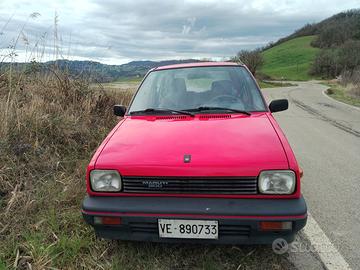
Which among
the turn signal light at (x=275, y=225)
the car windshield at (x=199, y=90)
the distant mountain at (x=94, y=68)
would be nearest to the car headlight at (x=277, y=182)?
the turn signal light at (x=275, y=225)

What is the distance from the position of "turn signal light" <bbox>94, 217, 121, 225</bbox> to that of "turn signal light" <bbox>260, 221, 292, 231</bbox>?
107cm

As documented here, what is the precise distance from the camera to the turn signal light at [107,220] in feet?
9.52

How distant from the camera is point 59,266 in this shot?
3.00 meters

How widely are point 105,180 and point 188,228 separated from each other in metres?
0.76

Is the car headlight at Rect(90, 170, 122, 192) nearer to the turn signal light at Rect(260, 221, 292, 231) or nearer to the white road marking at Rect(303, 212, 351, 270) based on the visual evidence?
the turn signal light at Rect(260, 221, 292, 231)

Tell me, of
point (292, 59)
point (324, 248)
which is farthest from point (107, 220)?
point (292, 59)

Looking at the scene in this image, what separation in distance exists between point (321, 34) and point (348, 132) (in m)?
99.9

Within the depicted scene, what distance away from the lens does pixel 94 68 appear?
25.0 ft

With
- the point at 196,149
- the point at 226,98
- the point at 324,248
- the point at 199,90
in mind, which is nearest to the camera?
the point at 196,149

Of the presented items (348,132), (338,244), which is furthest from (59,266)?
(348,132)

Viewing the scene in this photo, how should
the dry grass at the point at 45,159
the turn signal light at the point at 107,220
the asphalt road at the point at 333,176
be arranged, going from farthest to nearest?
the asphalt road at the point at 333,176 → the dry grass at the point at 45,159 → the turn signal light at the point at 107,220

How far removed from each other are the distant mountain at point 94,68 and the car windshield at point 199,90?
4.91 feet

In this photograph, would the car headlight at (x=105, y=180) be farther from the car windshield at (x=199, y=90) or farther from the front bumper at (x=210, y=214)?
the car windshield at (x=199, y=90)

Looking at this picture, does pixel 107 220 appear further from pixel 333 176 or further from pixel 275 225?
pixel 333 176
